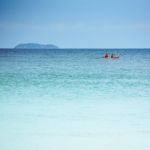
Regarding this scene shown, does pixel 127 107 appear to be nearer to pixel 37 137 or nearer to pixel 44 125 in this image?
pixel 44 125

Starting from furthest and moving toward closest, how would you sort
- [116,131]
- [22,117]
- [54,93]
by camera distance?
1. [54,93]
2. [22,117]
3. [116,131]

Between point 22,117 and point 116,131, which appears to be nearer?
point 116,131

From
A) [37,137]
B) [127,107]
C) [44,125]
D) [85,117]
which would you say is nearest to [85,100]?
[127,107]

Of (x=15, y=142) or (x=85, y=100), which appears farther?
(x=85, y=100)

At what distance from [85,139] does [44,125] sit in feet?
4.34

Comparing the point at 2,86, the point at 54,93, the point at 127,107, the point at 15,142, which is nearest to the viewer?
the point at 15,142

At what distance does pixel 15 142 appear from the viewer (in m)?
7.14

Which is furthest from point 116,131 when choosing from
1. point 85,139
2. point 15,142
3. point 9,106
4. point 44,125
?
point 9,106

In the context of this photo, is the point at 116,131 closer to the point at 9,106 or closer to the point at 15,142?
the point at 15,142

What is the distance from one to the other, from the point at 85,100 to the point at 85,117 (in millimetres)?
2742

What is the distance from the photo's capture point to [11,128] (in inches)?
321

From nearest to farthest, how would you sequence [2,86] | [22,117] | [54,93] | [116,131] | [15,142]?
[15,142] < [116,131] < [22,117] < [54,93] < [2,86]

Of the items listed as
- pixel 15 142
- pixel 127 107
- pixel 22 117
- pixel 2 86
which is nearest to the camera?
pixel 15 142

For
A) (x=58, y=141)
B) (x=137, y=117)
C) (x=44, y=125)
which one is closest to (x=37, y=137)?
(x=58, y=141)
